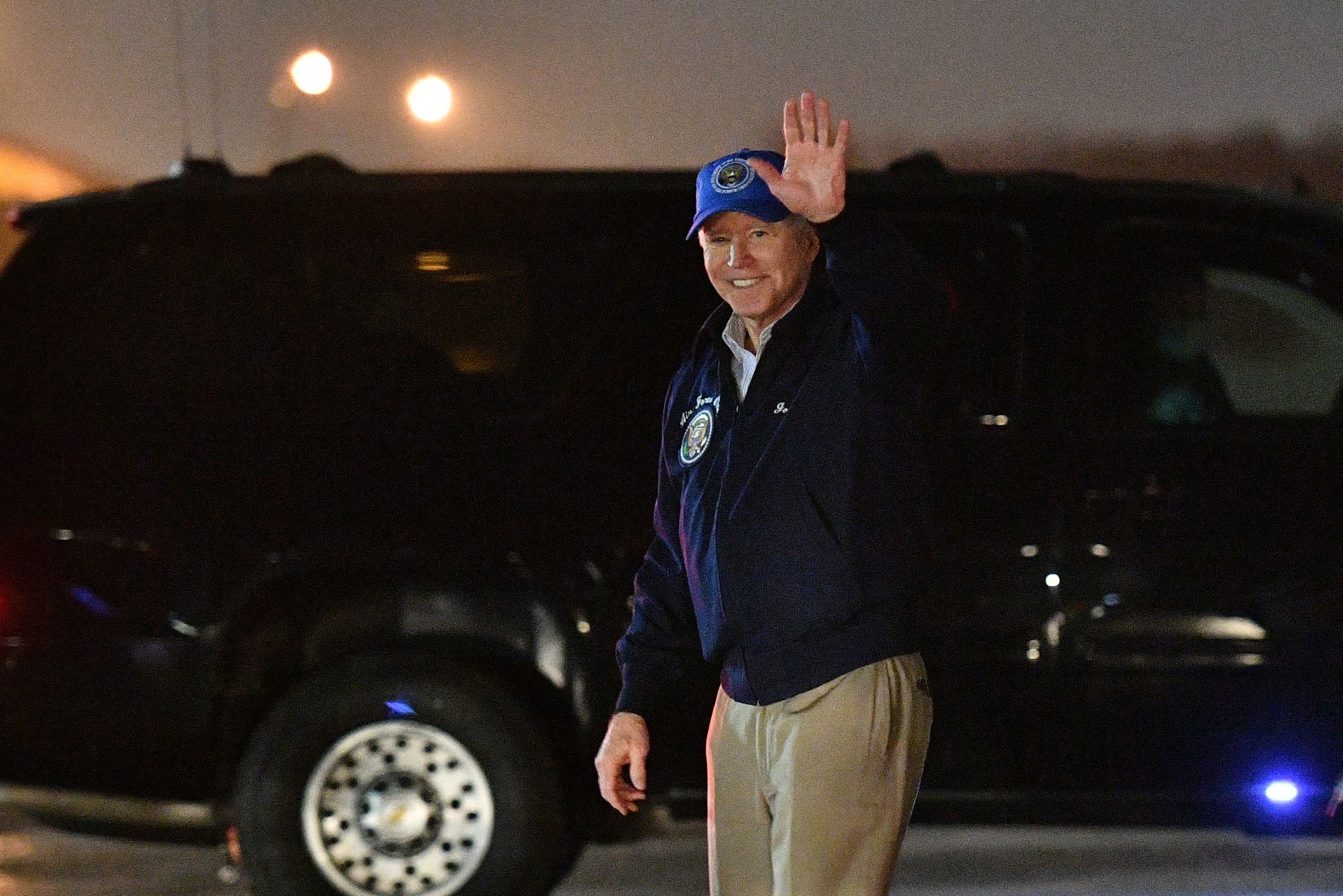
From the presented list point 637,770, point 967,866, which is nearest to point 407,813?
point 967,866

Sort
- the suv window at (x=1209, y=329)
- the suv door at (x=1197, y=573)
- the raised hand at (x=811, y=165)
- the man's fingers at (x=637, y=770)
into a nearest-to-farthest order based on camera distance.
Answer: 1. the raised hand at (x=811, y=165)
2. the man's fingers at (x=637, y=770)
3. the suv door at (x=1197, y=573)
4. the suv window at (x=1209, y=329)

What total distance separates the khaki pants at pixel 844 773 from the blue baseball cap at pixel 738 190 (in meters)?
0.66

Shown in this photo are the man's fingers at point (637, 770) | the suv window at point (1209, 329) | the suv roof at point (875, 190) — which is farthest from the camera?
the suv roof at point (875, 190)

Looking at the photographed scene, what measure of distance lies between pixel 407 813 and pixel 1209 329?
233 centimetres

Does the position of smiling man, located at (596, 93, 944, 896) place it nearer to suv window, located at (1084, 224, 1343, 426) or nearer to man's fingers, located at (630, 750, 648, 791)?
man's fingers, located at (630, 750, 648, 791)

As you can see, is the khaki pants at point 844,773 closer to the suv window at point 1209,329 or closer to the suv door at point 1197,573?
the suv door at point 1197,573

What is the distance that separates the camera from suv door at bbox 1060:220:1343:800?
13.9ft

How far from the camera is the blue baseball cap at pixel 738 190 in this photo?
2475 mm

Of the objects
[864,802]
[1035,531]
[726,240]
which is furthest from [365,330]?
[864,802]

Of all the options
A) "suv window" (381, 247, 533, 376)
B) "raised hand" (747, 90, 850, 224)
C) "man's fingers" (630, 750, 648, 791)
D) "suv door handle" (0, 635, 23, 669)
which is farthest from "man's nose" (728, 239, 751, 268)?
"suv door handle" (0, 635, 23, 669)

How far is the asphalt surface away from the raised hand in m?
2.52

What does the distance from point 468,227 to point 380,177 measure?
28cm

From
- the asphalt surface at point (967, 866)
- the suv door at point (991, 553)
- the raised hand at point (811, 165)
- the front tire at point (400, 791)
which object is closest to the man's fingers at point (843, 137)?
the raised hand at point (811, 165)

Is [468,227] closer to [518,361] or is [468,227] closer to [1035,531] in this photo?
[518,361]
